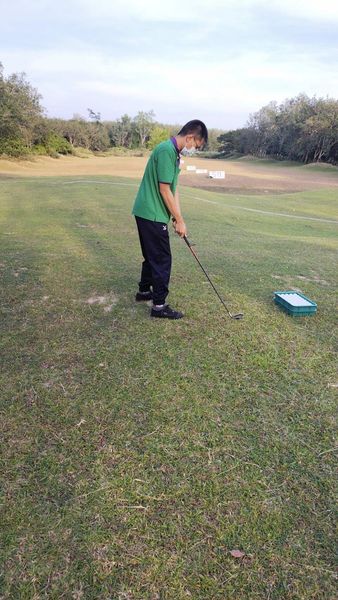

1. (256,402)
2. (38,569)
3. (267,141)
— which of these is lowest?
(38,569)

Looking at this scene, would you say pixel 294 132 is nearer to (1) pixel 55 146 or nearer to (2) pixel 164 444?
(1) pixel 55 146

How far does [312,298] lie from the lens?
5.09 m

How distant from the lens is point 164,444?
8.34 feet

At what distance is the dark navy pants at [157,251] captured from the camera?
3941 millimetres

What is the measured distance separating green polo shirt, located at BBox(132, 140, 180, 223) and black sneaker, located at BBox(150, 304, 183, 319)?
0.96 meters

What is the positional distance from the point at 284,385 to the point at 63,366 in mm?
1866

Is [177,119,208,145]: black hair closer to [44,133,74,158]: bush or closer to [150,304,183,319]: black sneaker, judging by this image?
[150,304,183,319]: black sneaker

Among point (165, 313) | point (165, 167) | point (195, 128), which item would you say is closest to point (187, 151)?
point (195, 128)

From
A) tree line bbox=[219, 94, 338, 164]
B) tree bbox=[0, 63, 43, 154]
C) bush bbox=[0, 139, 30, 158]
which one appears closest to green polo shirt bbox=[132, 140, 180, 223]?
tree bbox=[0, 63, 43, 154]

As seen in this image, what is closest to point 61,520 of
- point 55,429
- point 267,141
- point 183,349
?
point 55,429

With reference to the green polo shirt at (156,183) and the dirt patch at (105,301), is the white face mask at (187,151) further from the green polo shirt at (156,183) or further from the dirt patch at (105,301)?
the dirt patch at (105,301)

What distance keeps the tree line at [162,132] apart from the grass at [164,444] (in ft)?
113

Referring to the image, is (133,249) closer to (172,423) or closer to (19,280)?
(19,280)

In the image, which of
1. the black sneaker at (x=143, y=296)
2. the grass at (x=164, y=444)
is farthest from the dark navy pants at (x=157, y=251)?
the black sneaker at (x=143, y=296)
